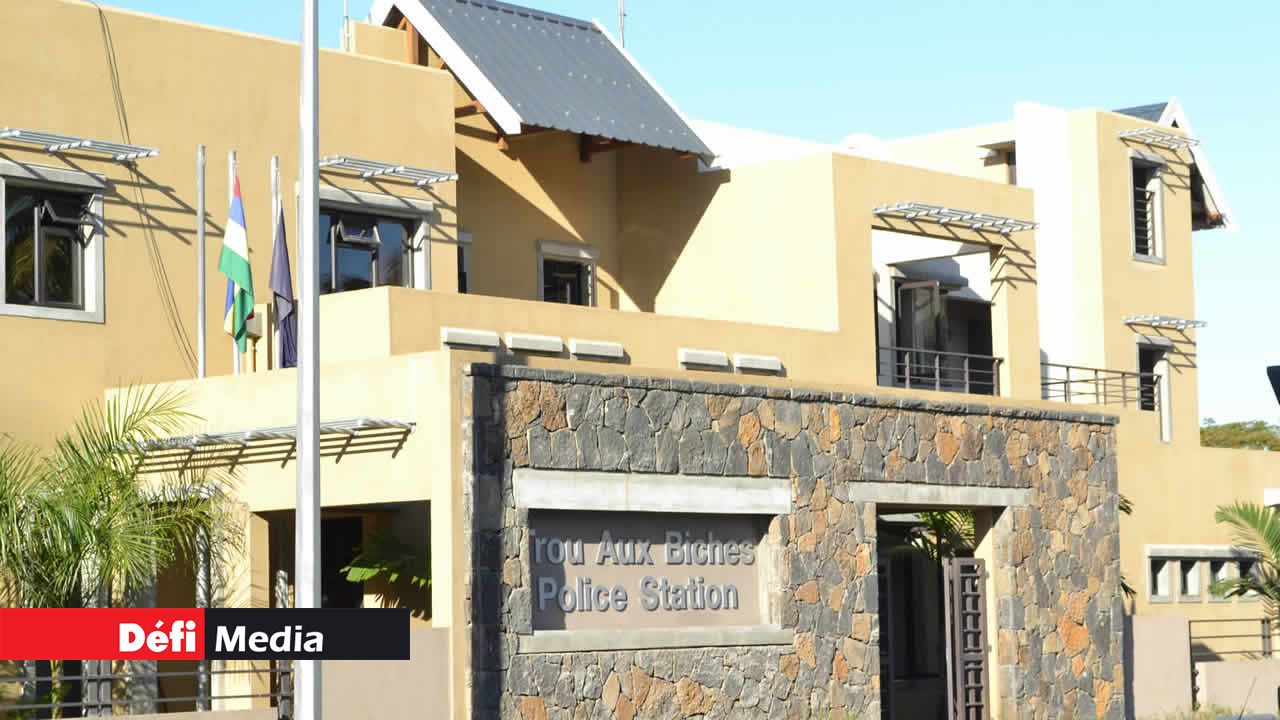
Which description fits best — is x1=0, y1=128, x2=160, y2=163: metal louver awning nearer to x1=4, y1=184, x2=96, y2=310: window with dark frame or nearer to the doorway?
x1=4, y1=184, x2=96, y2=310: window with dark frame

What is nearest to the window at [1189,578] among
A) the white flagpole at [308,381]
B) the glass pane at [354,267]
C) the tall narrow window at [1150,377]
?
the tall narrow window at [1150,377]

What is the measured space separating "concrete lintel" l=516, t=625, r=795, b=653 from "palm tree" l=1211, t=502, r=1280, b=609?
14.6 metres

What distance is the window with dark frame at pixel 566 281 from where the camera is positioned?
33.4 m

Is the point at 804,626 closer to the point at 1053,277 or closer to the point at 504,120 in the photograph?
the point at 504,120

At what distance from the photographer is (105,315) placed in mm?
25688

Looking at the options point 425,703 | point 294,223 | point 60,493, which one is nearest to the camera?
point 425,703

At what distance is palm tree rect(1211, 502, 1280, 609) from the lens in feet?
118

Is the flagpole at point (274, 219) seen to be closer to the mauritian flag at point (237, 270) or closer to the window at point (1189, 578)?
the mauritian flag at point (237, 270)

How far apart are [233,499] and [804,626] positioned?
724 cm

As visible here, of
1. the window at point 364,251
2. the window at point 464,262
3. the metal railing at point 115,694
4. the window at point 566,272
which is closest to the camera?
the metal railing at point 115,694

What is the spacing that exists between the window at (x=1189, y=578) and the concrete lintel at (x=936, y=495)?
9185 mm

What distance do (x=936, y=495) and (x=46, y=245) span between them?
1231 centimetres

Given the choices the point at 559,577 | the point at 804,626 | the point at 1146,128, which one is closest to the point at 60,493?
the point at 559,577

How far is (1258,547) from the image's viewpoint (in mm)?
37406
